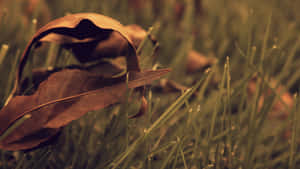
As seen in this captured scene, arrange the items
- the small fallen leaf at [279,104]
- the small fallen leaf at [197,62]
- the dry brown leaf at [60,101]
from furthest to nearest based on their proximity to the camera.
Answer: the small fallen leaf at [197,62], the small fallen leaf at [279,104], the dry brown leaf at [60,101]

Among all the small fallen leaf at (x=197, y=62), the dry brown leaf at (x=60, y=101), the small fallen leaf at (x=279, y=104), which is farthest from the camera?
the small fallen leaf at (x=197, y=62)

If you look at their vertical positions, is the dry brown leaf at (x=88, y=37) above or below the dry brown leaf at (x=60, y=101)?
above

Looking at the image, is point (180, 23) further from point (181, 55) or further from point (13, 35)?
point (13, 35)

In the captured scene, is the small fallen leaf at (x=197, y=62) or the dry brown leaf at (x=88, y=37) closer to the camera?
the dry brown leaf at (x=88, y=37)

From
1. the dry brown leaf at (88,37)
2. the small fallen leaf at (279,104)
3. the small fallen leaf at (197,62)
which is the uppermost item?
the dry brown leaf at (88,37)

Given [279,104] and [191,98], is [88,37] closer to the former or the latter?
[191,98]

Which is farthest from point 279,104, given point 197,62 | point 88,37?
point 88,37

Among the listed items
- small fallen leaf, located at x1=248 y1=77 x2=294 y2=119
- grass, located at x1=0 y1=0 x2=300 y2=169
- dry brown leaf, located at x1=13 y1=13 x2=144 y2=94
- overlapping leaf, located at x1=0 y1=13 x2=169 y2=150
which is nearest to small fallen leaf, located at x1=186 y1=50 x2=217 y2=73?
grass, located at x1=0 y1=0 x2=300 y2=169

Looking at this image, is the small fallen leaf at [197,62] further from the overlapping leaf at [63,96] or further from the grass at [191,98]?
the overlapping leaf at [63,96]

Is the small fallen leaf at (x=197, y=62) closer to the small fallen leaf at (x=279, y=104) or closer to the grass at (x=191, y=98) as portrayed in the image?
the grass at (x=191, y=98)

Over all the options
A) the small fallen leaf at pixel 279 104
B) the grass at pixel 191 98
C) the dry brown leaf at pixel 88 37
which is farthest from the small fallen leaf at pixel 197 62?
the dry brown leaf at pixel 88 37
